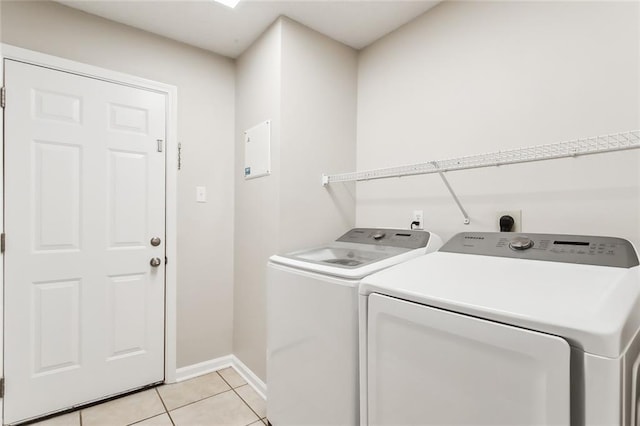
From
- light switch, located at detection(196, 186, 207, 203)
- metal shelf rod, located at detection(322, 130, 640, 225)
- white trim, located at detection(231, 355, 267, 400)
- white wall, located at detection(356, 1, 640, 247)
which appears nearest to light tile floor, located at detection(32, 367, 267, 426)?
white trim, located at detection(231, 355, 267, 400)

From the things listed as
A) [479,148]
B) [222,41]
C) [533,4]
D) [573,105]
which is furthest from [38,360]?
[533,4]

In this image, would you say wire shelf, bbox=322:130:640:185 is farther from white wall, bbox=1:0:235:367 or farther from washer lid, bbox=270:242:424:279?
white wall, bbox=1:0:235:367

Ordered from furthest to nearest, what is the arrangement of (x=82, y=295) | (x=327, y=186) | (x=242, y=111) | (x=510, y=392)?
(x=242, y=111) → (x=327, y=186) → (x=82, y=295) → (x=510, y=392)

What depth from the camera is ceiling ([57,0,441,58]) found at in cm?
182

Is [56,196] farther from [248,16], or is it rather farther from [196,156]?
[248,16]

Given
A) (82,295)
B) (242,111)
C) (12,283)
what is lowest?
(82,295)

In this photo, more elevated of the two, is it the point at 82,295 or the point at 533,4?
the point at 533,4

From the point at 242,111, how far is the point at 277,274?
4.52 ft

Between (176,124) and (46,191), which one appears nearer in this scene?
(46,191)

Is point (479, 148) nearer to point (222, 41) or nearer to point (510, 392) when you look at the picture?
point (510, 392)

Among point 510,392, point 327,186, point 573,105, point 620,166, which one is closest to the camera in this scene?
point 510,392

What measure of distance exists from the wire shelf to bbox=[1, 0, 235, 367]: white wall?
3.85 feet

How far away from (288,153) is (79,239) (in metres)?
1.36

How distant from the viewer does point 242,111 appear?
2344 millimetres
